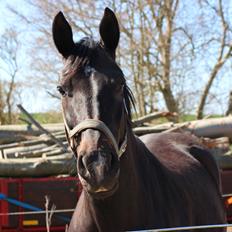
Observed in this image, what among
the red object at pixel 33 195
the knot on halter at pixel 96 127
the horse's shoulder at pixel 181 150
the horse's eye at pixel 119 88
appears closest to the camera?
the knot on halter at pixel 96 127

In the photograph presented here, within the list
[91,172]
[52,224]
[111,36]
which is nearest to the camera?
[91,172]

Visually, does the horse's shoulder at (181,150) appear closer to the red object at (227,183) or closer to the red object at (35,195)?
the red object at (35,195)

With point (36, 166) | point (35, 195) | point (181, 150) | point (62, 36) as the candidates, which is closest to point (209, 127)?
point (36, 166)

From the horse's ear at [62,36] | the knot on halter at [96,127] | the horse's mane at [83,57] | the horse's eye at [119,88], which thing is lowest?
the knot on halter at [96,127]

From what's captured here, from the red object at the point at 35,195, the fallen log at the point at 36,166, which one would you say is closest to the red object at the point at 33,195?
the red object at the point at 35,195

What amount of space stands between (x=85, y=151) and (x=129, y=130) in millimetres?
664

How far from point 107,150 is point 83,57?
599mm

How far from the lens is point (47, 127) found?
27.0 ft

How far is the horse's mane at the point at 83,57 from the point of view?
2.58 m

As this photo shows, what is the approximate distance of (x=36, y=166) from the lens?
6.82 m

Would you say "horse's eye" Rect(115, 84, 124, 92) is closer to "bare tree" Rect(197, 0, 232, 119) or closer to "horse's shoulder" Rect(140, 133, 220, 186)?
"horse's shoulder" Rect(140, 133, 220, 186)

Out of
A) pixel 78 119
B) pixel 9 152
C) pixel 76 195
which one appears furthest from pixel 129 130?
pixel 9 152

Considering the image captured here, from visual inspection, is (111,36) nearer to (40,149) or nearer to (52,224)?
(52,224)

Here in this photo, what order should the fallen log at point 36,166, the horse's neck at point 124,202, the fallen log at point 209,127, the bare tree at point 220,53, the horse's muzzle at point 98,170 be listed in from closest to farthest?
the horse's muzzle at point 98,170 → the horse's neck at point 124,202 → the fallen log at point 36,166 → the fallen log at point 209,127 → the bare tree at point 220,53
